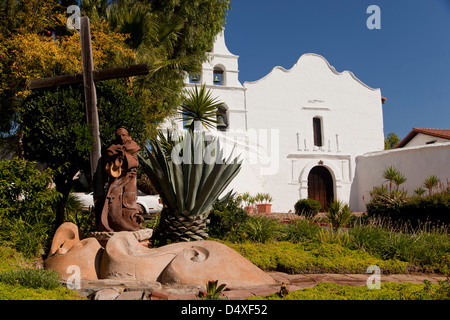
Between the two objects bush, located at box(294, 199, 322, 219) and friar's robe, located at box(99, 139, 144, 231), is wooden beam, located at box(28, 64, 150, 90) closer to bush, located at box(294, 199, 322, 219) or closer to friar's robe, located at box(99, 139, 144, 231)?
friar's robe, located at box(99, 139, 144, 231)

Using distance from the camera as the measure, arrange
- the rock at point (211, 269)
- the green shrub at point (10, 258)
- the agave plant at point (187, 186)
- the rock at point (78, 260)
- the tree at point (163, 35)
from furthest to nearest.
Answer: the tree at point (163, 35) → the agave plant at point (187, 186) → the green shrub at point (10, 258) → the rock at point (78, 260) → the rock at point (211, 269)

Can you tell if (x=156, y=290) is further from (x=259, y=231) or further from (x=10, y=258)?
(x=259, y=231)

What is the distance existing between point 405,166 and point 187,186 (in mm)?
15036

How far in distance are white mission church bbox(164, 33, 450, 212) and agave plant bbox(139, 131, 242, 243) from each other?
1091 cm

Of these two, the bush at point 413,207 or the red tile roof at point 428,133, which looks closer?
the bush at point 413,207

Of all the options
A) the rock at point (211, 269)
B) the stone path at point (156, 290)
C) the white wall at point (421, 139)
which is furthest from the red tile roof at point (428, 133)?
the rock at point (211, 269)

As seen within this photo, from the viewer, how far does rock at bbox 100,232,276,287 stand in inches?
165

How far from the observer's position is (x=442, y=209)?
9.29 metres

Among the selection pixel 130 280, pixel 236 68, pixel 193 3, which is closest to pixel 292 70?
pixel 236 68

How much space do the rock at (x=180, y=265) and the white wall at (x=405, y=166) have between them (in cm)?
1202

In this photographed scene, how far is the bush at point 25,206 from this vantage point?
562 cm

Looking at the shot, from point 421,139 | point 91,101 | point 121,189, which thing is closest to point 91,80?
point 91,101

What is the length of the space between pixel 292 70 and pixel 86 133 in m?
15.6

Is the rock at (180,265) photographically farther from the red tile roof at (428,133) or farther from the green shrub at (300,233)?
the red tile roof at (428,133)
